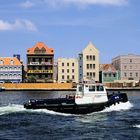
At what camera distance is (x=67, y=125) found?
4891cm

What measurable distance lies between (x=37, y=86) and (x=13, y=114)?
401 ft

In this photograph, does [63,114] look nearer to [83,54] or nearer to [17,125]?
[17,125]

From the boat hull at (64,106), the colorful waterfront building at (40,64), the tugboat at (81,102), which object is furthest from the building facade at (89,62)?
the boat hull at (64,106)

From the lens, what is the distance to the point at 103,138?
39625 millimetres

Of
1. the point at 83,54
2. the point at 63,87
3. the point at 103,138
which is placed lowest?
the point at 103,138

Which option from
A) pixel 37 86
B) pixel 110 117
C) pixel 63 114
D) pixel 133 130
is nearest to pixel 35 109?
pixel 63 114

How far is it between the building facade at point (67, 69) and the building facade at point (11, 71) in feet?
55.1

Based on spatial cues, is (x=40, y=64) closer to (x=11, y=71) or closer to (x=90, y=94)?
(x=11, y=71)

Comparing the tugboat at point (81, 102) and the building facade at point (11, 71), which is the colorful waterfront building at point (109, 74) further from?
the tugboat at point (81, 102)

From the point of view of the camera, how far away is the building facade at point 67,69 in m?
196

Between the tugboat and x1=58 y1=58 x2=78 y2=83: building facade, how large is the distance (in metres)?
129

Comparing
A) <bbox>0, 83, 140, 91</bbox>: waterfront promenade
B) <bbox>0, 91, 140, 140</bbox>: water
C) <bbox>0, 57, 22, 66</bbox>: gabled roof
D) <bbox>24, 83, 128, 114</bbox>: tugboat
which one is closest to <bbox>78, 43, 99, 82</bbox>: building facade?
<bbox>0, 83, 140, 91</bbox>: waterfront promenade

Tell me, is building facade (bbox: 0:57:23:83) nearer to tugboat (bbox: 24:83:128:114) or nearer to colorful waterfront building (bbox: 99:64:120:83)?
colorful waterfront building (bbox: 99:64:120:83)

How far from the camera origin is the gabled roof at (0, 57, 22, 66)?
19127 centimetres
